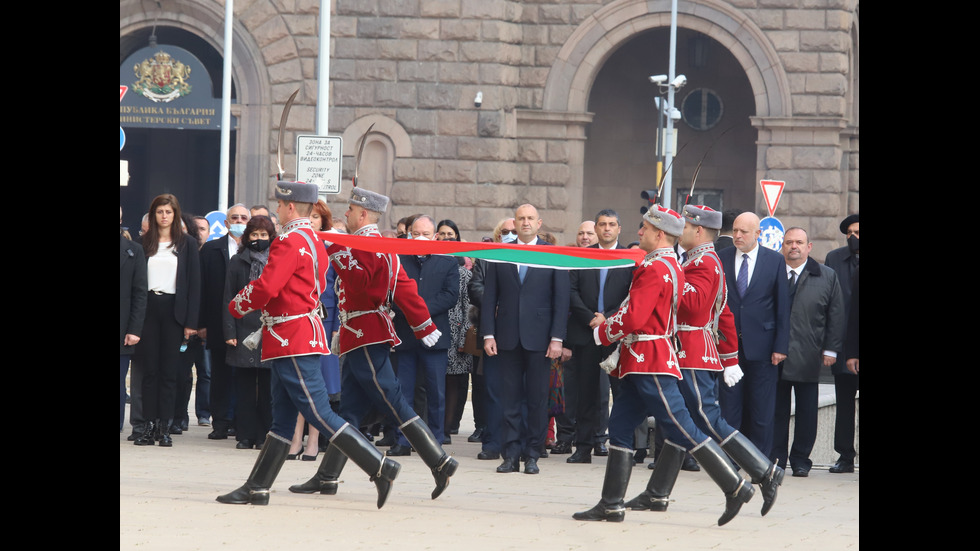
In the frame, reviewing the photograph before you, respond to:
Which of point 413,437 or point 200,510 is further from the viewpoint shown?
point 413,437

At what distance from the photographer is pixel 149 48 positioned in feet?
81.5

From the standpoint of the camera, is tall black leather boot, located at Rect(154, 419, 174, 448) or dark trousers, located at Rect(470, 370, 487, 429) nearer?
tall black leather boot, located at Rect(154, 419, 174, 448)

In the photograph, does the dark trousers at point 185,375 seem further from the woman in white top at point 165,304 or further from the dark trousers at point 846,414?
the dark trousers at point 846,414

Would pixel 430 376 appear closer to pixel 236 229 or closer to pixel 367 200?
pixel 236 229

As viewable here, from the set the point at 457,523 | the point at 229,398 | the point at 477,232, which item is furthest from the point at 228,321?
the point at 477,232

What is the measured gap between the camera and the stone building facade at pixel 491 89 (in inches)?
920

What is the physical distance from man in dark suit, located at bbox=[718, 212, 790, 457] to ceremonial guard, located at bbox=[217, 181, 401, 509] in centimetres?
366

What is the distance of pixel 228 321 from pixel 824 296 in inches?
194

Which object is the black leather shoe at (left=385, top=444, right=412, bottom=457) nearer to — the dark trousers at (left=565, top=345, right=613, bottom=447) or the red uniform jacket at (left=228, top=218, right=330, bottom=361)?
the dark trousers at (left=565, top=345, right=613, bottom=447)

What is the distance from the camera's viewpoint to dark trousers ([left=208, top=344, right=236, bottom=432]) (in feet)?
39.5

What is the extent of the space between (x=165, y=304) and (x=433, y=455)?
3980 mm

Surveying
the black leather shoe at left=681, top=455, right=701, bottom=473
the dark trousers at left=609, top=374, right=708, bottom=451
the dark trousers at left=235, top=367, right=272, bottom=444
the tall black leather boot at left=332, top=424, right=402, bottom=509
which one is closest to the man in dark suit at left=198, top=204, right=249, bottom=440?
the dark trousers at left=235, top=367, right=272, bottom=444

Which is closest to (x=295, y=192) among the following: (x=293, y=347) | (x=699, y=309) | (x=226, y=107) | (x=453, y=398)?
(x=293, y=347)
